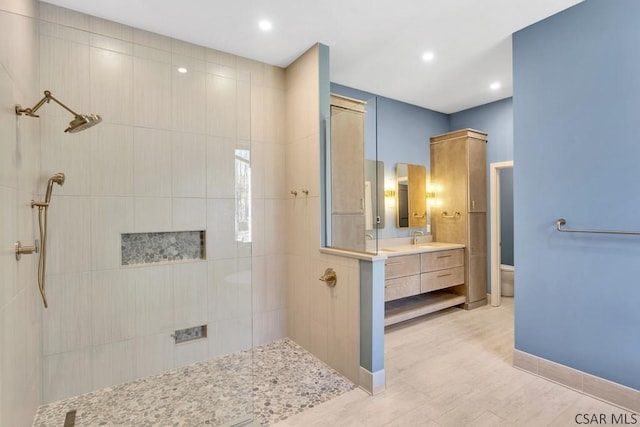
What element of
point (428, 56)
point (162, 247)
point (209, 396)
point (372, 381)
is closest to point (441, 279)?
point (372, 381)

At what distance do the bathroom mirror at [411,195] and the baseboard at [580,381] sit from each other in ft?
6.81

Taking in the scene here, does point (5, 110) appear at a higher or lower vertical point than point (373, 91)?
lower

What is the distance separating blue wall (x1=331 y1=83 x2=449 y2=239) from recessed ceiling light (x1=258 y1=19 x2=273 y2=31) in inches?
57.0

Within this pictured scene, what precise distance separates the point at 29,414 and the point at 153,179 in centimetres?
162

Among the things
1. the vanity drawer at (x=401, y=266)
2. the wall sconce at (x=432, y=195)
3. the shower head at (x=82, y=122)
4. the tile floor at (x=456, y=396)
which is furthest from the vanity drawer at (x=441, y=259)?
the shower head at (x=82, y=122)

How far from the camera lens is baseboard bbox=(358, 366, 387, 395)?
7.17ft

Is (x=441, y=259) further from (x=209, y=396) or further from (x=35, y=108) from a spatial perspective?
(x=35, y=108)

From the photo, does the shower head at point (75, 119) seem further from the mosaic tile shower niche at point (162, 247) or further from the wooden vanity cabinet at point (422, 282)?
the wooden vanity cabinet at point (422, 282)

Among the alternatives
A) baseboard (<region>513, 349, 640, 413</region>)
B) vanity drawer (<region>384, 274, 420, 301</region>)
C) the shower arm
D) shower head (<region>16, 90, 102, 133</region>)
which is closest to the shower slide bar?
baseboard (<region>513, 349, 640, 413</region>)

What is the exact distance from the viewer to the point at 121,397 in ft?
6.92

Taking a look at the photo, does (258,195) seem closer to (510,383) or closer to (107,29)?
(107,29)

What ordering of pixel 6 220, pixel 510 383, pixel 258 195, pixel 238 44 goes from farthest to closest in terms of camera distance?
pixel 258 195 → pixel 238 44 → pixel 510 383 → pixel 6 220

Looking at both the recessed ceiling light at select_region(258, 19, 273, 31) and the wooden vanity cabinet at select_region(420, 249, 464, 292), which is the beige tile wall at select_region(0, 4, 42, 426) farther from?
the wooden vanity cabinet at select_region(420, 249, 464, 292)

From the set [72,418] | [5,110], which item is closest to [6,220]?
[5,110]
